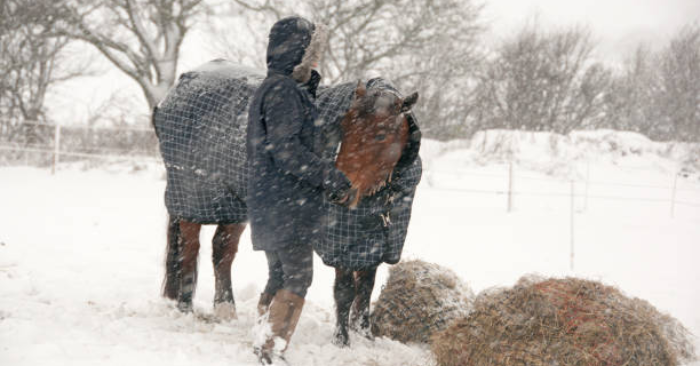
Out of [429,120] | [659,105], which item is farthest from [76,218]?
[659,105]

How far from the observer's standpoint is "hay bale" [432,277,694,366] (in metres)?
2.17

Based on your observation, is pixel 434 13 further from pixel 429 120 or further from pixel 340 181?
pixel 340 181

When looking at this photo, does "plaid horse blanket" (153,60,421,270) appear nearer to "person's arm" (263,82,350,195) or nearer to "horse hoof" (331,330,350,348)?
"person's arm" (263,82,350,195)

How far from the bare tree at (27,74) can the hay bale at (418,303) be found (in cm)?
1124

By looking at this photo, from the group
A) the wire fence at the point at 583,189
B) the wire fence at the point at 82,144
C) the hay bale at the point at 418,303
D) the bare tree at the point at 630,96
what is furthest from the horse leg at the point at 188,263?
the bare tree at the point at 630,96

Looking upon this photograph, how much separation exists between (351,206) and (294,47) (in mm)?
827

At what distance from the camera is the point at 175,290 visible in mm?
3305

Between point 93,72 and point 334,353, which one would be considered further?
point 93,72

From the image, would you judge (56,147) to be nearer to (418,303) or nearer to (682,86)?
(418,303)

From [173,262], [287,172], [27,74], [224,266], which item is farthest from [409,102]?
[27,74]

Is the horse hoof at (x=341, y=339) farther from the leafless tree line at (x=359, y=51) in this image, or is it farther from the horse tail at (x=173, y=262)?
the leafless tree line at (x=359, y=51)

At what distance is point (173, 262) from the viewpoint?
3328 millimetres

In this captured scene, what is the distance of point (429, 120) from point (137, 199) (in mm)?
8276

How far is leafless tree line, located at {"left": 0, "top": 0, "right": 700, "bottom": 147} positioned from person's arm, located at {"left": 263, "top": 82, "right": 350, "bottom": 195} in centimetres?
870
